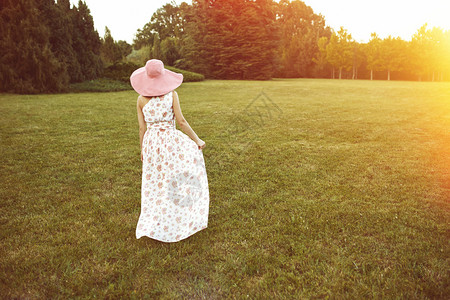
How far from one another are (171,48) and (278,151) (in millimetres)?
33279

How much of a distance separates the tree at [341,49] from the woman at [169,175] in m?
54.3

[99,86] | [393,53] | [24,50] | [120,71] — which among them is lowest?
[99,86]

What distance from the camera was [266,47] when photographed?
38.3 metres

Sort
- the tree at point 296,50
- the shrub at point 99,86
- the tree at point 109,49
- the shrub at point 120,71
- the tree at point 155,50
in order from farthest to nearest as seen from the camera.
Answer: the tree at point 296,50, the tree at point 155,50, the tree at point 109,49, the shrub at point 120,71, the shrub at point 99,86

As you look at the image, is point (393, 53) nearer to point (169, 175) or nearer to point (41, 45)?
point (41, 45)

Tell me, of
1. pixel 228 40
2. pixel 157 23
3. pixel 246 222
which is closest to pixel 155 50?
pixel 228 40

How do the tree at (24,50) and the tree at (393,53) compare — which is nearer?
the tree at (24,50)

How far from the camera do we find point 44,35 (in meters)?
15.9

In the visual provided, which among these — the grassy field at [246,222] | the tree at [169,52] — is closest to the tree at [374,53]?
the tree at [169,52]

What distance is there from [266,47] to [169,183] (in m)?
38.2

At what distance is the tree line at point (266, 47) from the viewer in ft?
121

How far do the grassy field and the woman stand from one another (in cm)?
24

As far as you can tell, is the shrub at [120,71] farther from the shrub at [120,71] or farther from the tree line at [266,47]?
the tree line at [266,47]

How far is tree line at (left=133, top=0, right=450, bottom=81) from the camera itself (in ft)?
121
